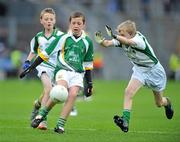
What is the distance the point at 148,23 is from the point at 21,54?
8.02m

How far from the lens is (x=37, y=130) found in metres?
16.0

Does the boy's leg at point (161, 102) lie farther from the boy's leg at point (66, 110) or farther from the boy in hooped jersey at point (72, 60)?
the boy's leg at point (66, 110)

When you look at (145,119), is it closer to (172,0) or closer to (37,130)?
(37,130)

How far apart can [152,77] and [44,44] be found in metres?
2.35

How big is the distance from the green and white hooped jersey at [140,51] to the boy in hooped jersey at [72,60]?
68 cm

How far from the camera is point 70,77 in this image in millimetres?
15664

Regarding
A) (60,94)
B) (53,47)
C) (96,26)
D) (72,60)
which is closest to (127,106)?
(72,60)

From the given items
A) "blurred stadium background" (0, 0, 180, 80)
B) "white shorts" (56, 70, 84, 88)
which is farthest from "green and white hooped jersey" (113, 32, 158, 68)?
"blurred stadium background" (0, 0, 180, 80)

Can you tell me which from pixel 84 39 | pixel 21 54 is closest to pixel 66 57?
pixel 84 39

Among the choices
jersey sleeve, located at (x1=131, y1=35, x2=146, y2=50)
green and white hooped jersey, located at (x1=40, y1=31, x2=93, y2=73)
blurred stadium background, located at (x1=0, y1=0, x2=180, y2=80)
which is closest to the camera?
green and white hooped jersey, located at (x1=40, y1=31, x2=93, y2=73)

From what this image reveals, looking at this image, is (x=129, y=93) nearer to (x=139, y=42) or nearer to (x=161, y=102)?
(x=139, y=42)

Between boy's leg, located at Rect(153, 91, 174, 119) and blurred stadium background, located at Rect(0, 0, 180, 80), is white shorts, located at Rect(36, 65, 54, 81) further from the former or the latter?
blurred stadium background, located at Rect(0, 0, 180, 80)

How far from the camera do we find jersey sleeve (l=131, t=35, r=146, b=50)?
16.0 meters

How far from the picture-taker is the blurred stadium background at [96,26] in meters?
46.8
